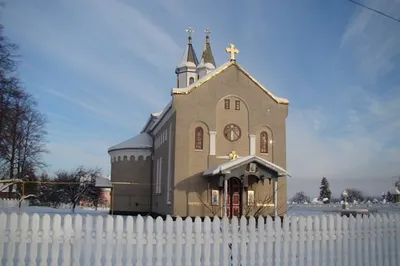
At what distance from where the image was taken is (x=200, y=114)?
2584 centimetres

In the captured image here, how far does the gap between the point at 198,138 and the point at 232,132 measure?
2.43 metres

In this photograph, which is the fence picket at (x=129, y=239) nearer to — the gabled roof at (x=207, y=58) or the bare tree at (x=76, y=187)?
the gabled roof at (x=207, y=58)

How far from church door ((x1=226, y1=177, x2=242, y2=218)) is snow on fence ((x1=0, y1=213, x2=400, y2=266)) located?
16.8m

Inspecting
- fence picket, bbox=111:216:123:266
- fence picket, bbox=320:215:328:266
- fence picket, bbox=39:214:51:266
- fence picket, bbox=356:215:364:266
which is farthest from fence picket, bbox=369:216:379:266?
fence picket, bbox=39:214:51:266

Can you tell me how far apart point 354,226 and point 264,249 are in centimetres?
214

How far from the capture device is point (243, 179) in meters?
24.2

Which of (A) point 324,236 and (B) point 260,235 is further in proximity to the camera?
(A) point 324,236

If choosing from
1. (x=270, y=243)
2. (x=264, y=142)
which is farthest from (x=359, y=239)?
(x=264, y=142)

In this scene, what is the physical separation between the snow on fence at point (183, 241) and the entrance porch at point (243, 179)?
13836 mm

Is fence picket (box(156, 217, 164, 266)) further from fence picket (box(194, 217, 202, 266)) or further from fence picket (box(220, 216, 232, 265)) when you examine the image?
fence picket (box(220, 216, 232, 265))

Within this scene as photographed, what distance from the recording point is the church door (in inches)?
982

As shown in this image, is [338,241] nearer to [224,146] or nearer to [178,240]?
[178,240]

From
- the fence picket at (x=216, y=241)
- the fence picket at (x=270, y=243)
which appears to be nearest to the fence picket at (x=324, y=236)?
the fence picket at (x=270, y=243)

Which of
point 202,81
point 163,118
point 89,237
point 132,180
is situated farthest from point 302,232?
point 132,180
